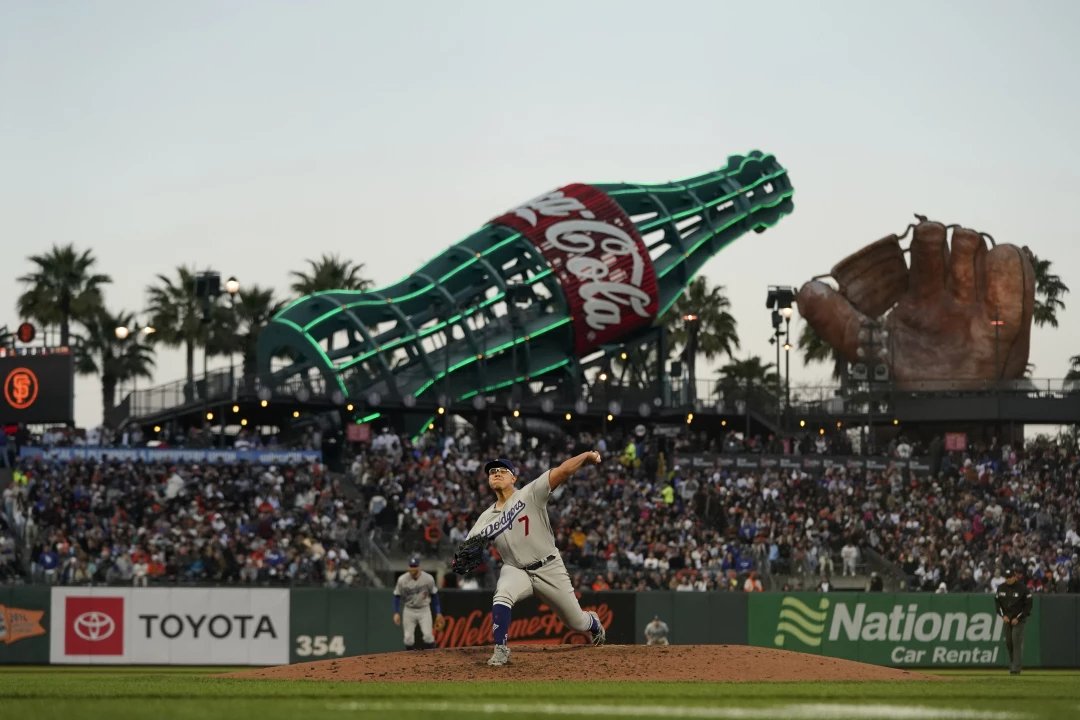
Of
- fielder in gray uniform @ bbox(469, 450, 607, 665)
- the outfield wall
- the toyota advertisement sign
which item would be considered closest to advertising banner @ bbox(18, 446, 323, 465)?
the outfield wall

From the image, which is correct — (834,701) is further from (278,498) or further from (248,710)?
(278,498)

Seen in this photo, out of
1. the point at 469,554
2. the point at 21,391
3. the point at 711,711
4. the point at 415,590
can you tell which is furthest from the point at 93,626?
the point at 711,711

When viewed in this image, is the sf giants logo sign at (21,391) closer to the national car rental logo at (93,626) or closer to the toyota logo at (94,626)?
the national car rental logo at (93,626)

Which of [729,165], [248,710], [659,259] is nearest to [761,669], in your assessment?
[248,710]

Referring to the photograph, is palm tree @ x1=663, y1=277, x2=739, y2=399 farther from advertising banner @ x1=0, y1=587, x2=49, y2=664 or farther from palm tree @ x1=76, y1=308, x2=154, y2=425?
advertising banner @ x1=0, y1=587, x2=49, y2=664

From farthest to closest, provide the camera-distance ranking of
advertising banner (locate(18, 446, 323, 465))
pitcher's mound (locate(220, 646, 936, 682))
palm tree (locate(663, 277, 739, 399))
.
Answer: palm tree (locate(663, 277, 739, 399)), advertising banner (locate(18, 446, 323, 465)), pitcher's mound (locate(220, 646, 936, 682))

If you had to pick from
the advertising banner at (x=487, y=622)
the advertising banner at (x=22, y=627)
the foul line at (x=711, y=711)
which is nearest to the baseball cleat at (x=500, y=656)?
the foul line at (x=711, y=711)

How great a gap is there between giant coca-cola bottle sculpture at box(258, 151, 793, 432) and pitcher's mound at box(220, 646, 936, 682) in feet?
109

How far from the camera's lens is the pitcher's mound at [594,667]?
15836 millimetres

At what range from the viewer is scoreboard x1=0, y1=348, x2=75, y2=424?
41344 millimetres

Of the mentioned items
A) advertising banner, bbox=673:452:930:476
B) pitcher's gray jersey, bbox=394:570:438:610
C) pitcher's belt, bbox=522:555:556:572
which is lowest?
pitcher's gray jersey, bbox=394:570:438:610

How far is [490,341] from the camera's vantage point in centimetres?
5350

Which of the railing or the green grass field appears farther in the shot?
the railing

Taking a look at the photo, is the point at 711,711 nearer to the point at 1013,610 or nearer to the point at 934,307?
the point at 1013,610
